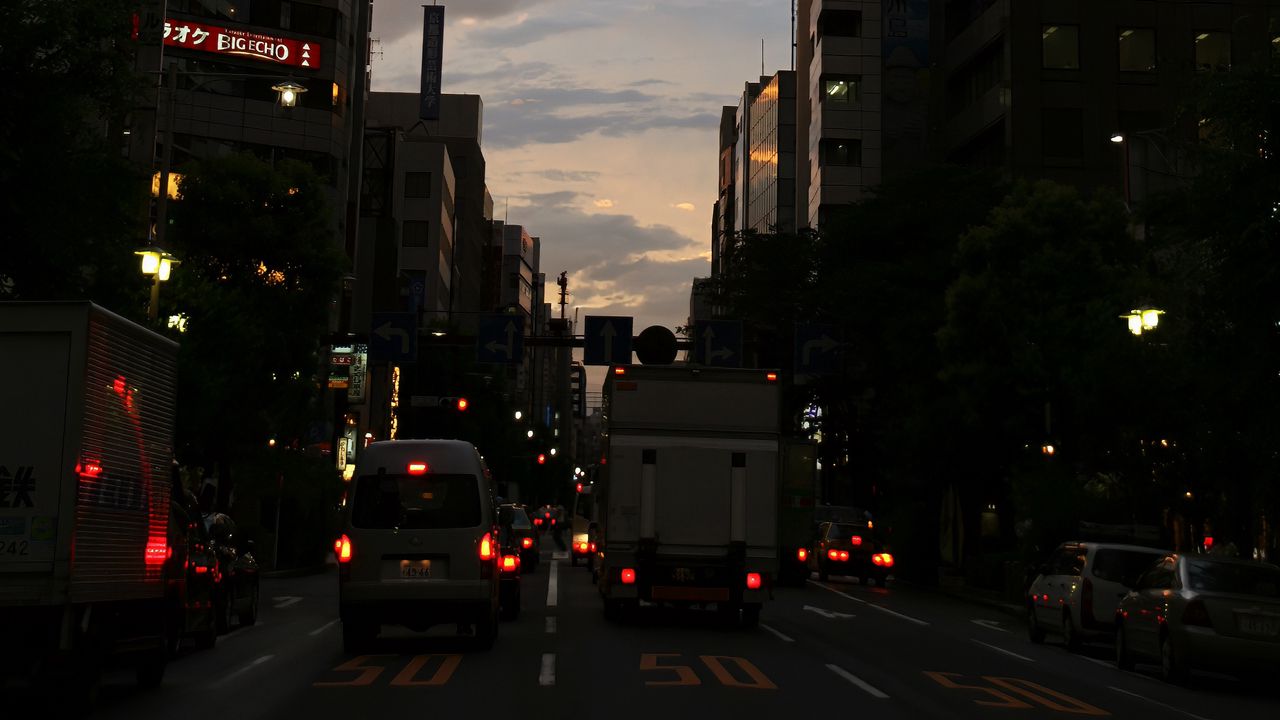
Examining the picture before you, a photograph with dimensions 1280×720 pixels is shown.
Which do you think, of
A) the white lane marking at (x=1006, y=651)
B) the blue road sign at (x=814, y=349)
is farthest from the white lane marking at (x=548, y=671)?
the blue road sign at (x=814, y=349)

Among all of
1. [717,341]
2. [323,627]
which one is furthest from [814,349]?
[323,627]

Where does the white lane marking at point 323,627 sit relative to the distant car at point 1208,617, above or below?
below

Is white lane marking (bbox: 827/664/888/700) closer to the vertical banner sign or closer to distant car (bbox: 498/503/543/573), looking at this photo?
distant car (bbox: 498/503/543/573)

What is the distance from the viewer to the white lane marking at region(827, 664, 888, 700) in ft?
51.2

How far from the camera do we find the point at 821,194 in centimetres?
8131

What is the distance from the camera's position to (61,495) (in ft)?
41.1

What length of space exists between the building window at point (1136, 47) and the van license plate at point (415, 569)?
2144 inches

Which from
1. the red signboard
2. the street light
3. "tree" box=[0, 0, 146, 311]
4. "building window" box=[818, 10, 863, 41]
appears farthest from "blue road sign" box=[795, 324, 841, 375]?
"building window" box=[818, 10, 863, 41]

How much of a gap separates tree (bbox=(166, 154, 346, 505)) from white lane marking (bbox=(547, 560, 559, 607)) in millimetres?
7940

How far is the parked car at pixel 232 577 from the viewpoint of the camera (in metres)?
22.2

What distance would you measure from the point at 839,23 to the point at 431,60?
4124 centimetres

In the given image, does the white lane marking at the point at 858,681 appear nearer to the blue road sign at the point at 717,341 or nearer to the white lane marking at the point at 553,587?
the white lane marking at the point at 553,587

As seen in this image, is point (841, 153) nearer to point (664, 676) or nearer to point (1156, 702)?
point (1156, 702)

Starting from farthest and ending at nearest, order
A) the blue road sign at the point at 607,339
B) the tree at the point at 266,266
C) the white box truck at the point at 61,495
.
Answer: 1. the tree at the point at 266,266
2. the blue road sign at the point at 607,339
3. the white box truck at the point at 61,495
